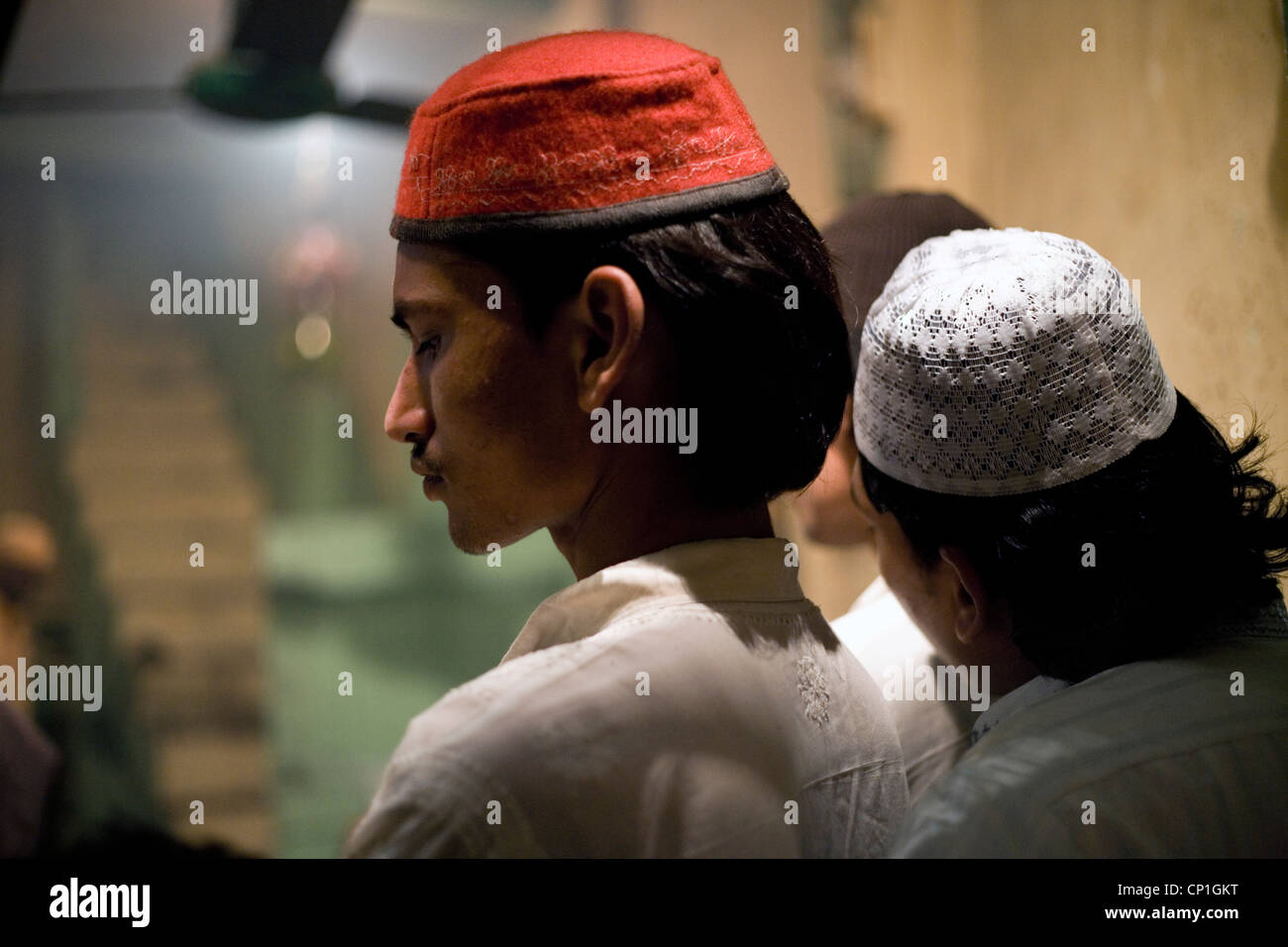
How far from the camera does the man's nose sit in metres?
1.03

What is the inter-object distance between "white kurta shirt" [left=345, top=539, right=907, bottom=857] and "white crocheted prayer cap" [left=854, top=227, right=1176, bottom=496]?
24 cm

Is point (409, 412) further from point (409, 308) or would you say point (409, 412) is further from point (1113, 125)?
point (1113, 125)

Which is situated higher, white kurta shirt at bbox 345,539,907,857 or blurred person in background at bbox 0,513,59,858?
white kurta shirt at bbox 345,539,907,857

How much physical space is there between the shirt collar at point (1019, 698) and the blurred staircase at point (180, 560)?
3637 millimetres

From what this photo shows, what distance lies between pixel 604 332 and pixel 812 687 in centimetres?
36

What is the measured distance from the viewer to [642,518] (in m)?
1.01

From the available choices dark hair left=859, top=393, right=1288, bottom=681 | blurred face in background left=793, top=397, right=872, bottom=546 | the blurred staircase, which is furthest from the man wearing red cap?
the blurred staircase

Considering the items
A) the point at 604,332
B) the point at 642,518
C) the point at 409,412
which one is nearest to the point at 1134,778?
the point at 642,518

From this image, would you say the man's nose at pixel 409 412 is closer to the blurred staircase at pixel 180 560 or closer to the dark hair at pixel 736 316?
the dark hair at pixel 736 316

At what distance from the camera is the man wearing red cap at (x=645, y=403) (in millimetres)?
888

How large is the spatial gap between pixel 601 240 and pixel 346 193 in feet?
11.4

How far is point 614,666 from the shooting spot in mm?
868

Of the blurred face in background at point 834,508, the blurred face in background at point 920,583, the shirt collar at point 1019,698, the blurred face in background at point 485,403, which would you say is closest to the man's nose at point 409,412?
the blurred face in background at point 485,403

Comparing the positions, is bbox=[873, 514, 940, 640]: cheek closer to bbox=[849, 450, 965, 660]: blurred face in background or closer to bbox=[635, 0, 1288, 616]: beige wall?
bbox=[849, 450, 965, 660]: blurred face in background
